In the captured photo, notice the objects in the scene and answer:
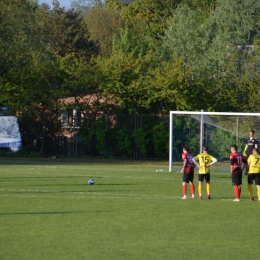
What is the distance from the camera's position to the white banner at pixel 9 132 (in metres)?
38.5

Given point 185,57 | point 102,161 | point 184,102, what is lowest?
point 102,161

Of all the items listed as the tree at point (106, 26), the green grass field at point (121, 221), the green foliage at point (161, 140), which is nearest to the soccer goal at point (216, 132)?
the green grass field at point (121, 221)

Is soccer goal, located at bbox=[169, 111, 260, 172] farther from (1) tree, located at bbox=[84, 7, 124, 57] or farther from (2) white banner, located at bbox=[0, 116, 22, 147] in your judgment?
(1) tree, located at bbox=[84, 7, 124, 57]

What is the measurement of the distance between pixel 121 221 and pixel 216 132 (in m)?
15.2

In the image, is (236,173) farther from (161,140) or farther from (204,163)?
(161,140)

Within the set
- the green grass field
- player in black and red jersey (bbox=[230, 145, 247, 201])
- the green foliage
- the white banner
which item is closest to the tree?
the white banner

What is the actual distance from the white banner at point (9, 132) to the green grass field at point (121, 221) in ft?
50.3

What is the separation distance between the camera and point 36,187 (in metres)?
21.0

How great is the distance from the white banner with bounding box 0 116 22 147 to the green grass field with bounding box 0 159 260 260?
50.3 ft

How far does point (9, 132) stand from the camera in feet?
127

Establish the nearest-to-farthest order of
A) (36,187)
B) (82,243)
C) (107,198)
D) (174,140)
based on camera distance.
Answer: (82,243), (107,198), (36,187), (174,140)

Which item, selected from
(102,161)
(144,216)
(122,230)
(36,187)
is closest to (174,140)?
(102,161)

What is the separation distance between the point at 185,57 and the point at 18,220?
117ft

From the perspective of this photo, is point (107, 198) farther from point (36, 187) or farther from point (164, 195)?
point (36, 187)
